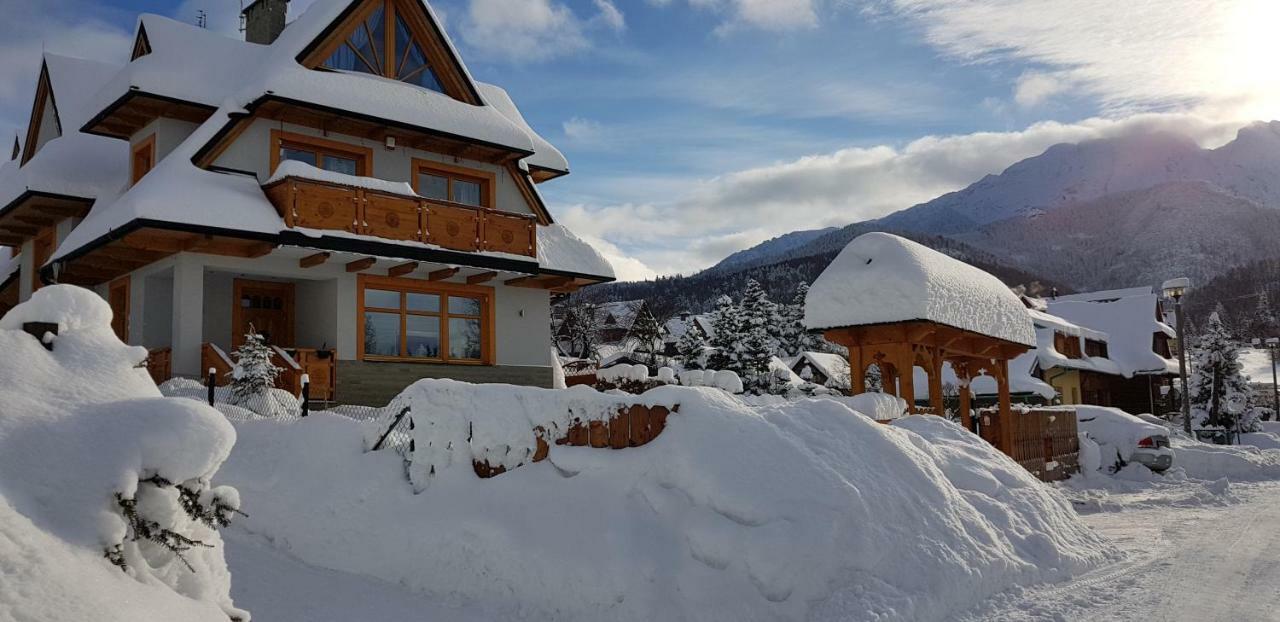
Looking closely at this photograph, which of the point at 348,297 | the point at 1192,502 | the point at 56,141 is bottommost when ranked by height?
the point at 1192,502

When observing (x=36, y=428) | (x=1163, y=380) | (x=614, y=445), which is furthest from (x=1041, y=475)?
(x=1163, y=380)

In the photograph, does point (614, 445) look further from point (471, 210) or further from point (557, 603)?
point (471, 210)

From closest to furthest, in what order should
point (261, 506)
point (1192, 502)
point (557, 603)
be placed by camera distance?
point (557, 603), point (261, 506), point (1192, 502)

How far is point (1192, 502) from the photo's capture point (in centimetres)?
1606

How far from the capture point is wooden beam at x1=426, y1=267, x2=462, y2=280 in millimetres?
19839

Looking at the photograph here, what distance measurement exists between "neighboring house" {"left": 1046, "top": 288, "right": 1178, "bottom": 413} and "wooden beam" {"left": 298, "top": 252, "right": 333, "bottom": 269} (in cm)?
4466

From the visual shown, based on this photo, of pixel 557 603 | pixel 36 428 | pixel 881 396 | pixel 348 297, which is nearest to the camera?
pixel 36 428

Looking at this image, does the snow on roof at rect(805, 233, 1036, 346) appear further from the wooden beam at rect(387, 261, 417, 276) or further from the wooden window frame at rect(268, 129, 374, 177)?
the wooden window frame at rect(268, 129, 374, 177)

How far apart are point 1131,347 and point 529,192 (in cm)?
4681

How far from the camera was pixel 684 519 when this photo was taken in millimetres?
7902

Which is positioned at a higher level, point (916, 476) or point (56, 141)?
point (56, 141)

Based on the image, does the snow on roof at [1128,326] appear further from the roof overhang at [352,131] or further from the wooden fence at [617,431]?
the wooden fence at [617,431]

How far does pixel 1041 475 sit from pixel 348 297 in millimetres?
14585

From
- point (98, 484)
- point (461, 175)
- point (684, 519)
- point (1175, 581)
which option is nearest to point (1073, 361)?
point (461, 175)
